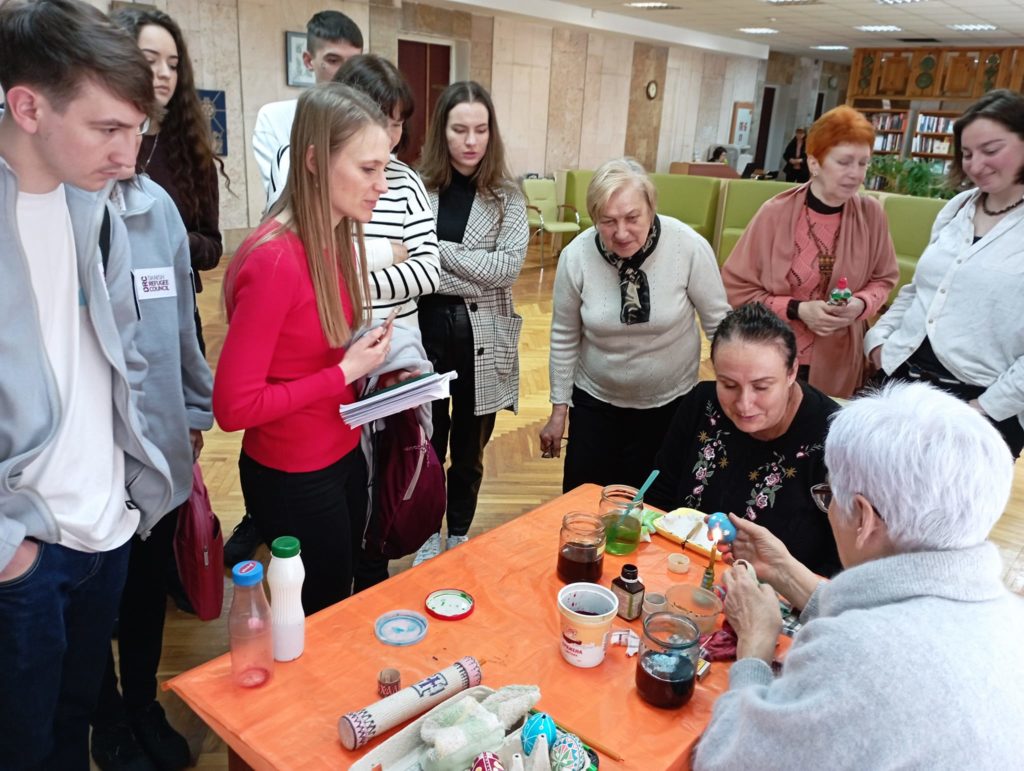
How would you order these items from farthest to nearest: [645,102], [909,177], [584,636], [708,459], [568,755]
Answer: [645,102] → [909,177] → [708,459] → [584,636] → [568,755]

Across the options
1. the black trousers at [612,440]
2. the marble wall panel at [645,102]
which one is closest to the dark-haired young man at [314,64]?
the black trousers at [612,440]

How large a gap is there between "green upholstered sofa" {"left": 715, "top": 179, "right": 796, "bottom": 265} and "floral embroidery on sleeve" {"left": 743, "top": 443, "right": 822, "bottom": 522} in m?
6.74

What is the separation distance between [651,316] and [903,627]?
1572mm

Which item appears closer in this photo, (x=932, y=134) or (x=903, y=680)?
(x=903, y=680)

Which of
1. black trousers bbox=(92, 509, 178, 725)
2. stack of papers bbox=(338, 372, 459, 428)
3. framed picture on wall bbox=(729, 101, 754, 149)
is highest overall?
framed picture on wall bbox=(729, 101, 754, 149)

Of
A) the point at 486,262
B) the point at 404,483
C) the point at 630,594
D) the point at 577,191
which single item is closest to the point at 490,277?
the point at 486,262

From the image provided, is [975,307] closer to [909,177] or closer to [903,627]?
[903,627]

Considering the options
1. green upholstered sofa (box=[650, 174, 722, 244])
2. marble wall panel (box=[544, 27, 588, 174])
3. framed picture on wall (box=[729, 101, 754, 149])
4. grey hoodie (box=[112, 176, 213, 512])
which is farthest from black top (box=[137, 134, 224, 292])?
framed picture on wall (box=[729, 101, 754, 149])

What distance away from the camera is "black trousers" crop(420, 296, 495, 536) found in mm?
2658

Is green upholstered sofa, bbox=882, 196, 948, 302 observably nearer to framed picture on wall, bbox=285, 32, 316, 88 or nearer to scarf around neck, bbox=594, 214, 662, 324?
scarf around neck, bbox=594, 214, 662, 324

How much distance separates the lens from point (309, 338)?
1.66 metres

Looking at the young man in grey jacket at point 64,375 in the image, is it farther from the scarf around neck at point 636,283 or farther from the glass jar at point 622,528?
the scarf around neck at point 636,283

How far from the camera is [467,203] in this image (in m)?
2.71

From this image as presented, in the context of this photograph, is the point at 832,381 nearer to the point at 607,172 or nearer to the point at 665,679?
the point at 607,172
